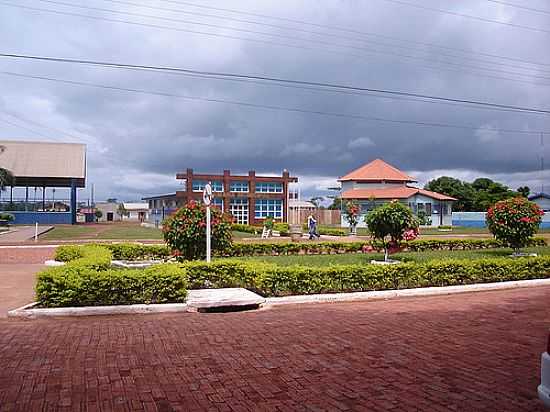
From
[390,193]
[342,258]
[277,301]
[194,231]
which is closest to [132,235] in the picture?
[342,258]

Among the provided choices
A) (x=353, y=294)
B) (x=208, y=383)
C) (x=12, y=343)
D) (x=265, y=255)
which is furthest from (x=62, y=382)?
(x=265, y=255)

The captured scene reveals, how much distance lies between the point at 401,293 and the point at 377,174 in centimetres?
4251

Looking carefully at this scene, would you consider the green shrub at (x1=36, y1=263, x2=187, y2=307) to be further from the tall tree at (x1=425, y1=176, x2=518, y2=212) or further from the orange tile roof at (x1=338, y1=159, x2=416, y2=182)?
the tall tree at (x1=425, y1=176, x2=518, y2=212)

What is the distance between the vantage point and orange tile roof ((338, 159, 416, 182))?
51562 mm

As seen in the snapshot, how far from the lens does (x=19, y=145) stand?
5069cm

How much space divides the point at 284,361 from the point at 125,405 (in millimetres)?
1941

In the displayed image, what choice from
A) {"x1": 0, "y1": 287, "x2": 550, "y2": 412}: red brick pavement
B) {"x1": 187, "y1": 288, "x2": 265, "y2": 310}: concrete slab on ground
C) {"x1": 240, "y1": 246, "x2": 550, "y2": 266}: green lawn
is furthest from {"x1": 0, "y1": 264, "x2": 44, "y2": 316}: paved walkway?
{"x1": 240, "y1": 246, "x2": 550, "y2": 266}: green lawn

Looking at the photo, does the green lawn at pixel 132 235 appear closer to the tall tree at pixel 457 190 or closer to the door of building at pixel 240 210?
→ the door of building at pixel 240 210

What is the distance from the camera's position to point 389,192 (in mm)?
47219

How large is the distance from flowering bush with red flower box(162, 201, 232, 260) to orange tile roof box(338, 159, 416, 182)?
39497mm

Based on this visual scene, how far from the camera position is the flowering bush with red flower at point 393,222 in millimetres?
14531

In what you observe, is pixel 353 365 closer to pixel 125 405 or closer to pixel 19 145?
pixel 125 405

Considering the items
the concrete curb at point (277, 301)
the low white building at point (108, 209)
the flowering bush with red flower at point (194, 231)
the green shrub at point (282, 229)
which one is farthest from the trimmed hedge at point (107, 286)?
the low white building at point (108, 209)

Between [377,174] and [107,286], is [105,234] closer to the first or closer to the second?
[107,286]
